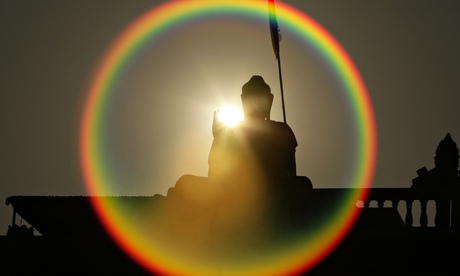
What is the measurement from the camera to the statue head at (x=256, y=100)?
18.8m

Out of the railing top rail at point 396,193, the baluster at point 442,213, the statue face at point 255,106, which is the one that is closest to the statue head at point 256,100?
the statue face at point 255,106

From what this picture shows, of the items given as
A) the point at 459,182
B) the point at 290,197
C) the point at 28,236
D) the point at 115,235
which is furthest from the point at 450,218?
the point at 28,236

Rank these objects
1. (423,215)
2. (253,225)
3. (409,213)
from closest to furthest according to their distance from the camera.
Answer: (253,225), (423,215), (409,213)

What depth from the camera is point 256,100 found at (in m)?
18.8

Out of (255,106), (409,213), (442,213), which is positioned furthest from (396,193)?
(255,106)

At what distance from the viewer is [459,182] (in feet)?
70.1

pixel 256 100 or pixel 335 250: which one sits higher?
pixel 256 100

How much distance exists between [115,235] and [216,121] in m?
3.29

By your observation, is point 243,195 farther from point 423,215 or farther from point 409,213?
point 423,215

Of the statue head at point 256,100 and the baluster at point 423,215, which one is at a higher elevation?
the statue head at point 256,100

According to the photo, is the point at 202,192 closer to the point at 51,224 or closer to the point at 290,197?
the point at 290,197

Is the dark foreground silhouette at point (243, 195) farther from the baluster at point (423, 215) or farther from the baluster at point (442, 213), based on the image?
the baluster at point (442, 213)

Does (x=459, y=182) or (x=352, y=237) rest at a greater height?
(x=459, y=182)

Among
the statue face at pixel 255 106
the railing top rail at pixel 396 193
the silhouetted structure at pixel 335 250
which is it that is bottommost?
the silhouetted structure at pixel 335 250
